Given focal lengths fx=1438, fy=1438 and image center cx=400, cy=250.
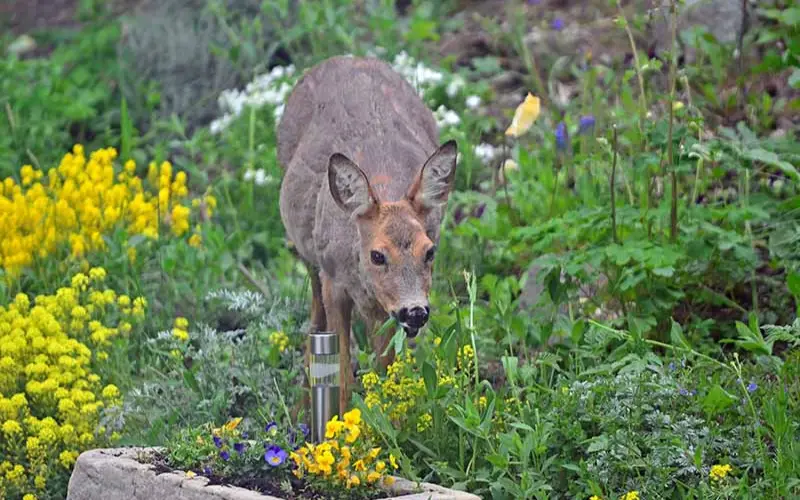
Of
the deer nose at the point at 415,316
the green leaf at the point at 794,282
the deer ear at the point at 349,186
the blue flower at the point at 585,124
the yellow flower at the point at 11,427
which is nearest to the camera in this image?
the deer nose at the point at 415,316

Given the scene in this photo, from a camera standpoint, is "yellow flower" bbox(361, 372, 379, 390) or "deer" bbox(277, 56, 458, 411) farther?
"yellow flower" bbox(361, 372, 379, 390)

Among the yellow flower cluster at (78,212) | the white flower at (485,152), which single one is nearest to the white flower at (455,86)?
the white flower at (485,152)

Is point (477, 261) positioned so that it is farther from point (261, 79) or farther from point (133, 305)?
Result: point (261, 79)

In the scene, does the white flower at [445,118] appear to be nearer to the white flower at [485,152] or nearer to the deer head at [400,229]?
the white flower at [485,152]

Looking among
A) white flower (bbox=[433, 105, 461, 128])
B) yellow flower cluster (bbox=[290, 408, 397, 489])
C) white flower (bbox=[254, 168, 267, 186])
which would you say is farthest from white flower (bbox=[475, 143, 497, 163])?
yellow flower cluster (bbox=[290, 408, 397, 489])

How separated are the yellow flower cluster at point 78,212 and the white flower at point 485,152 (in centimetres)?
178

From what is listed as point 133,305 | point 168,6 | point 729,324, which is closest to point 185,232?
point 133,305

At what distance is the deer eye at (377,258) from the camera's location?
5297 millimetres

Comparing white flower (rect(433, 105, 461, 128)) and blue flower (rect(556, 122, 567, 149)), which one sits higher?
blue flower (rect(556, 122, 567, 149))

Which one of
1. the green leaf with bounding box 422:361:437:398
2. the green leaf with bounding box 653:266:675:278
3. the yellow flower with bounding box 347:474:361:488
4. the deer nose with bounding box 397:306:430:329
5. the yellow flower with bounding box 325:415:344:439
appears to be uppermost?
the deer nose with bounding box 397:306:430:329

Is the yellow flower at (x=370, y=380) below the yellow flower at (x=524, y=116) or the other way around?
below

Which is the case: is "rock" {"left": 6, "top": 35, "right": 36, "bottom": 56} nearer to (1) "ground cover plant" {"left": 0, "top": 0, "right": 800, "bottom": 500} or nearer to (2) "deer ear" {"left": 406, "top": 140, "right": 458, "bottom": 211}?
(1) "ground cover plant" {"left": 0, "top": 0, "right": 800, "bottom": 500}

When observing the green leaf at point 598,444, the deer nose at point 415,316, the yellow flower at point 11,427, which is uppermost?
the deer nose at point 415,316

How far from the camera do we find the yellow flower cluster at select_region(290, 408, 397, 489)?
16.3 feet
